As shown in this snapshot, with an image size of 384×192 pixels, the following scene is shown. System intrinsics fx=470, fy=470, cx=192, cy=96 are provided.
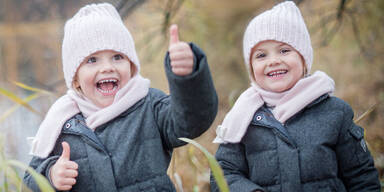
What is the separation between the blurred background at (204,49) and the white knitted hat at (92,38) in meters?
0.53

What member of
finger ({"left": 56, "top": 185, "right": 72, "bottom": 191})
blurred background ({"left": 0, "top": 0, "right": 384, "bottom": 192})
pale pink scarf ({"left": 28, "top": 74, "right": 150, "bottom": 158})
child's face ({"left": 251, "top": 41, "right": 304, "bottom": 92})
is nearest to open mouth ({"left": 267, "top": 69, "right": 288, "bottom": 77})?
child's face ({"left": 251, "top": 41, "right": 304, "bottom": 92})

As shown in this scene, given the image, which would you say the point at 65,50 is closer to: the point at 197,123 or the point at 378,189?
the point at 197,123

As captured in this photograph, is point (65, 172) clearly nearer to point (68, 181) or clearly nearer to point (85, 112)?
point (68, 181)

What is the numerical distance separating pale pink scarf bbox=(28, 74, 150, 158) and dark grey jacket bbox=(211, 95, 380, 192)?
1.47 ft

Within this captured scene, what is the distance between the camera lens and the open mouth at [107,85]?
1866mm

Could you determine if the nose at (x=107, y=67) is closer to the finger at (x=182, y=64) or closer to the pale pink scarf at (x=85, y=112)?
the pale pink scarf at (x=85, y=112)

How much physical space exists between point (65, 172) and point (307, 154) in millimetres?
897

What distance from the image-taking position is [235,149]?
1867mm

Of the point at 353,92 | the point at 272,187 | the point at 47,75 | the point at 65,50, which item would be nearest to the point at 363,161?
the point at 272,187

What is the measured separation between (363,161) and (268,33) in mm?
613

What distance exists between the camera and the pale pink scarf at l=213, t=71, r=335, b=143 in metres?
1.80

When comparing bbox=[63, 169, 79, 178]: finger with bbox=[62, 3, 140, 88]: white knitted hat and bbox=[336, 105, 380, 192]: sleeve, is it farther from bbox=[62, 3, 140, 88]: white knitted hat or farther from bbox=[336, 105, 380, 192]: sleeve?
bbox=[336, 105, 380, 192]: sleeve

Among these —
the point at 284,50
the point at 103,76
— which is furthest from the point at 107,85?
the point at 284,50

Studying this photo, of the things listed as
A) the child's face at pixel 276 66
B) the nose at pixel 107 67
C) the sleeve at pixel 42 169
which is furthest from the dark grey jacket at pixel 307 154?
the sleeve at pixel 42 169
